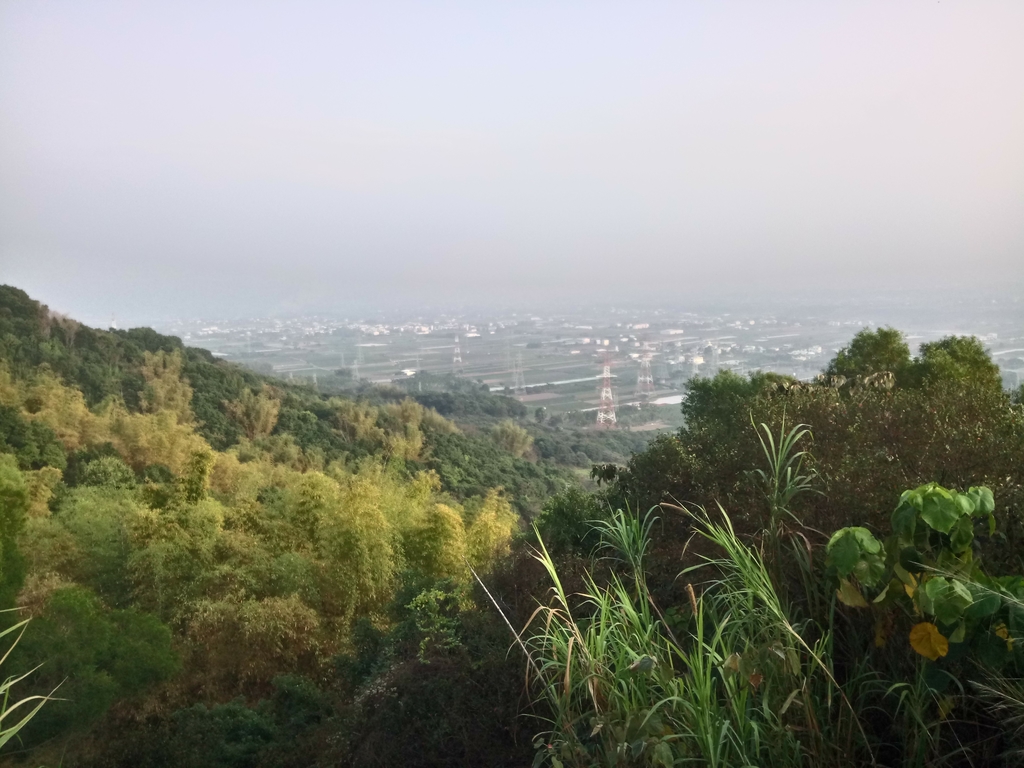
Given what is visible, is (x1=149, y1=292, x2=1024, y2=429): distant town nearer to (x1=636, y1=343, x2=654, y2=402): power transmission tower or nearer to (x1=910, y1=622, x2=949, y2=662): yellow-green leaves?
(x1=636, y1=343, x2=654, y2=402): power transmission tower

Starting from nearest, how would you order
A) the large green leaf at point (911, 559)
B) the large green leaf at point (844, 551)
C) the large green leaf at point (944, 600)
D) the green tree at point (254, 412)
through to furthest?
the large green leaf at point (944, 600) < the large green leaf at point (844, 551) < the large green leaf at point (911, 559) < the green tree at point (254, 412)

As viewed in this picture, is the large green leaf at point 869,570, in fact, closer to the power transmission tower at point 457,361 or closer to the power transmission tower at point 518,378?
the power transmission tower at point 518,378

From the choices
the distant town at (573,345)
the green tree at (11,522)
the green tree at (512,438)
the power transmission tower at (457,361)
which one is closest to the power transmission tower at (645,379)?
the distant town at (573,345)

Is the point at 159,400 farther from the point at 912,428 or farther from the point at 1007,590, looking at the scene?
the point at 1007,590

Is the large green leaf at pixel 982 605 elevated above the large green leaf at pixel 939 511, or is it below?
below

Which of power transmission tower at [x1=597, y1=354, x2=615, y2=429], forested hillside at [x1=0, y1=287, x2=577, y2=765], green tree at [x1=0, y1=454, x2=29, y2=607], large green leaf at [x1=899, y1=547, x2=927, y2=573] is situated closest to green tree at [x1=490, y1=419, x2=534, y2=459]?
forested hillside at [x1=0, y1=287, x2=577, y2=765]

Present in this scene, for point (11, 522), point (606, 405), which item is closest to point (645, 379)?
point (606, 405)

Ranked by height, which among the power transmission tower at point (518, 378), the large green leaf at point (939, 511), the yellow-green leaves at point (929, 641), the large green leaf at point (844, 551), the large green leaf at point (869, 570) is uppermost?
the large green leaf at point (939, 511)

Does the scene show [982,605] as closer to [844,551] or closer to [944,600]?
[944,600]
